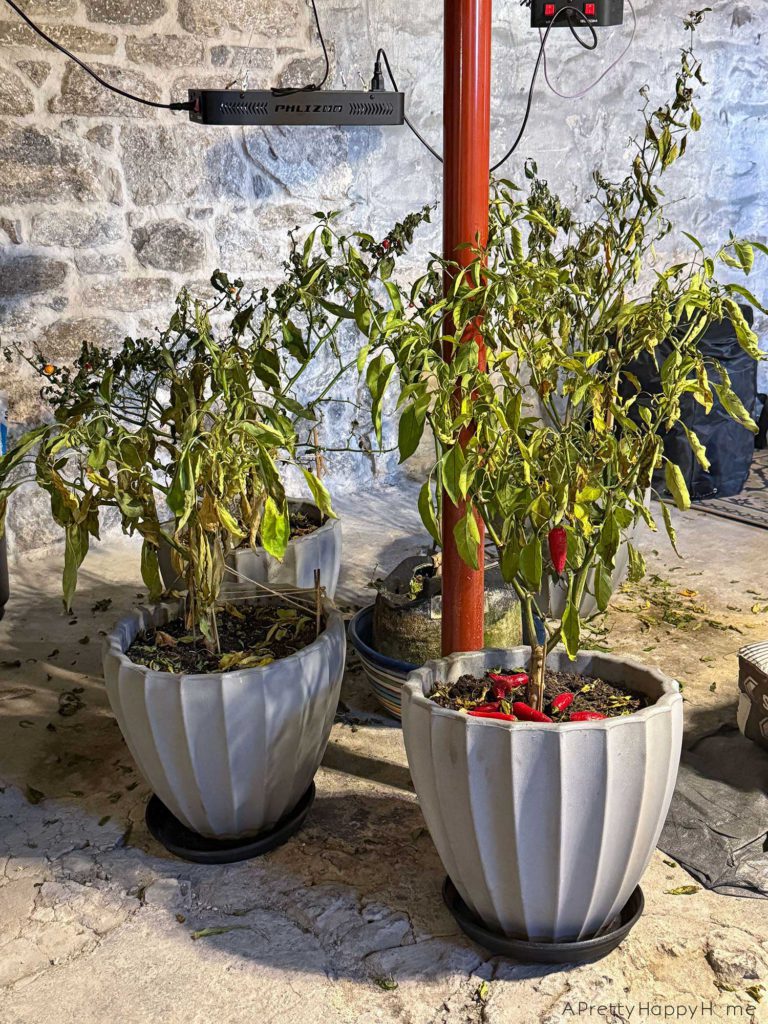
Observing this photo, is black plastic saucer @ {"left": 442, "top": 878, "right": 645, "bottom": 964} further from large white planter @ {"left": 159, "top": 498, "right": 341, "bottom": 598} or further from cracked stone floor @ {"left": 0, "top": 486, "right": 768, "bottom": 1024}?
large white planter @ {"left": 159, "top": 498, "right": 341, "bottom": 598}

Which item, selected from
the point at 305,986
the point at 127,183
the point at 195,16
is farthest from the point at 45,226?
the point at 305,986

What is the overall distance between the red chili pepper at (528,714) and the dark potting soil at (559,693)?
19mm

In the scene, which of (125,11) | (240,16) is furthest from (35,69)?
(240,16)

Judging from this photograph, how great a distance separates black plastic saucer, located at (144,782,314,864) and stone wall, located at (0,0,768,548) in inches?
63.2

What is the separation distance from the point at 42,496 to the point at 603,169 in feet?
8.65

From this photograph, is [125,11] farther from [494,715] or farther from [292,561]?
[494,715]

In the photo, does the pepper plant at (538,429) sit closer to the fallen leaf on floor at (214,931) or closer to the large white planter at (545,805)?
the large white planter at (545,805)

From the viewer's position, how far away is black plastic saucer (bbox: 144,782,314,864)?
1.96m

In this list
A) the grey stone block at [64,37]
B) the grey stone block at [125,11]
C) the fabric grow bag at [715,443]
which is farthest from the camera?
the fabric grow bag at [715,443]

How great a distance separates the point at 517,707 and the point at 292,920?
53 centimetres

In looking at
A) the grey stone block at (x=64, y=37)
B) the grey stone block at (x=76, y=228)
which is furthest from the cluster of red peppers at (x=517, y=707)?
the grey stone block at (x=64, y=37)

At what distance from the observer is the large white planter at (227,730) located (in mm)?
1835

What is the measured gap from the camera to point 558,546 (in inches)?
66.1

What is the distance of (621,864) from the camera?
1.62 metres
